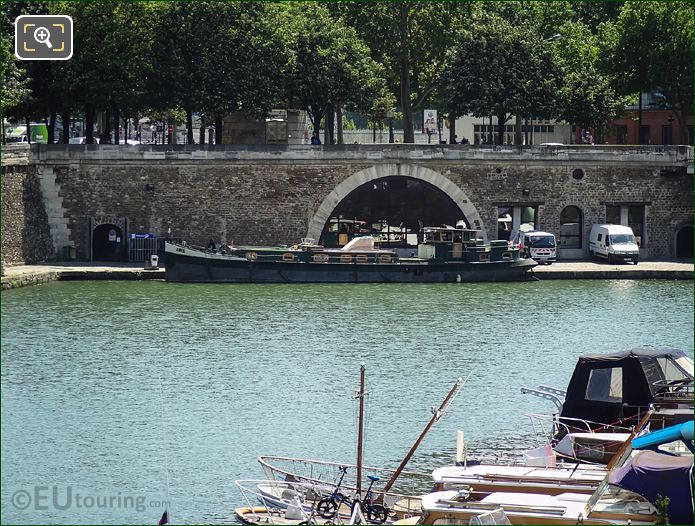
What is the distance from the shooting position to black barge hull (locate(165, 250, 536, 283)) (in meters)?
66.1

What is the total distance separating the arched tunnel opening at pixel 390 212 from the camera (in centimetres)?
7144

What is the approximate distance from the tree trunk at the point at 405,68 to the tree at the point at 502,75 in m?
4.94

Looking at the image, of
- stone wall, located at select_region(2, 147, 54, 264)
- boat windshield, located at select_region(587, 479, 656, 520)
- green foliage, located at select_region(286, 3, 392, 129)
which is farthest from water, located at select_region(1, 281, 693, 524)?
green foliage, located at select_region(286, 3, 392, 129)

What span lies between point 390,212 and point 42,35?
44.0 meters

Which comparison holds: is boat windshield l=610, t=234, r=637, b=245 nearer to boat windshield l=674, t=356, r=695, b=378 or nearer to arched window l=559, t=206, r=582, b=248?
arched window l=559, t=206, r=582, b=248

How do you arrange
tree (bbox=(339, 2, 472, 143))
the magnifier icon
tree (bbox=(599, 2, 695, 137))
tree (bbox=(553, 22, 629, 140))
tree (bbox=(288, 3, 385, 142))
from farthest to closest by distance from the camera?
tree (bbox=(339, 2, 472, 143)) < tree (bbox=(553, 22, 629, 140)) < tree (bbox=(599, 2, 695, 137)) < tree (bbox=(288, 3, 385, 142)) < the magnifier icon

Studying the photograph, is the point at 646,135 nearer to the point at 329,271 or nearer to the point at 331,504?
the point at 329,271

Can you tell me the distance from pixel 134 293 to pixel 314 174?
40.6ft

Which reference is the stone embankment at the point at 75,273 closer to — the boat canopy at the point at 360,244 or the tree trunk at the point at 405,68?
the boat canopy at the point at 360,244

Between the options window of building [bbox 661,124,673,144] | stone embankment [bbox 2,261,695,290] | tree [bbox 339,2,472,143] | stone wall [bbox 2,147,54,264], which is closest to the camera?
stone embankment [bbox 2,261,695,290]

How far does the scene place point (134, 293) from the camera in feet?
206

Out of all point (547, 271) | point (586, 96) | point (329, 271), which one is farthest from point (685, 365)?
point (586, 96)

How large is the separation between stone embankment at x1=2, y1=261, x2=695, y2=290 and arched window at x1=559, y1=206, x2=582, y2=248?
1.81m

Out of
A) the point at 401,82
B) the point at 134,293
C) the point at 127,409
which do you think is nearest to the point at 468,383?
the point at 127,409
